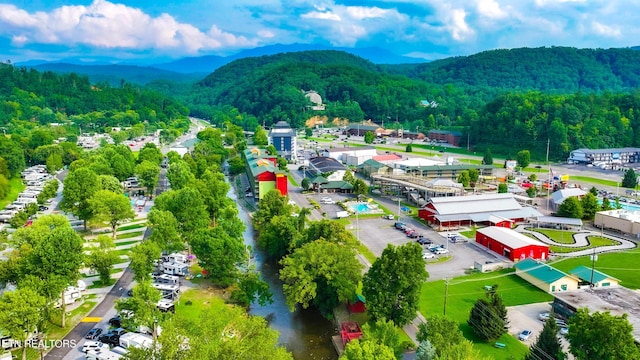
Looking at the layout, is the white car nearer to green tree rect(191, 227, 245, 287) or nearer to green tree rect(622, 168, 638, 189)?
green tree rect(191, 227, 245, 287)

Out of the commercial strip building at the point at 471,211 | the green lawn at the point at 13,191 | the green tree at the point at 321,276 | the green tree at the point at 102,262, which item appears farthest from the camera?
the green lawn at the point at 13,191

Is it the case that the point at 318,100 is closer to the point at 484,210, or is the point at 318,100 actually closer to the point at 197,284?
the point at 484,210

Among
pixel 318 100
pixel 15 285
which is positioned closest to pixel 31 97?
pixel 318 100

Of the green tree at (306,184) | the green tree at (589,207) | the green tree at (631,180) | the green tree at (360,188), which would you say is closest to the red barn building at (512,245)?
the green tree at (589,207)

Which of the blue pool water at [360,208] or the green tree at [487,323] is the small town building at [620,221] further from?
the green tree at [487,323]

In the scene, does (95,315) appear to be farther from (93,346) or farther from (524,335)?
(524,335)

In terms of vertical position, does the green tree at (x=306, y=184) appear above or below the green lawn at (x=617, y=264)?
above

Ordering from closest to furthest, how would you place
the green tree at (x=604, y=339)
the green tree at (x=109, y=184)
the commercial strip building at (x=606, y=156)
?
the green tree at (x=604, y=339) < the green tree at (x=109, y=184) < the commercial strip building at (x=606, y=156)

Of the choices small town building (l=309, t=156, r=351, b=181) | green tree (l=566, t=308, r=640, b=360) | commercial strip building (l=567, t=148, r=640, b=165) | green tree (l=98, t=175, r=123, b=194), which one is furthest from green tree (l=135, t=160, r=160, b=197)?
commercial strip building (l=567, t=148, r=640, b=165)
